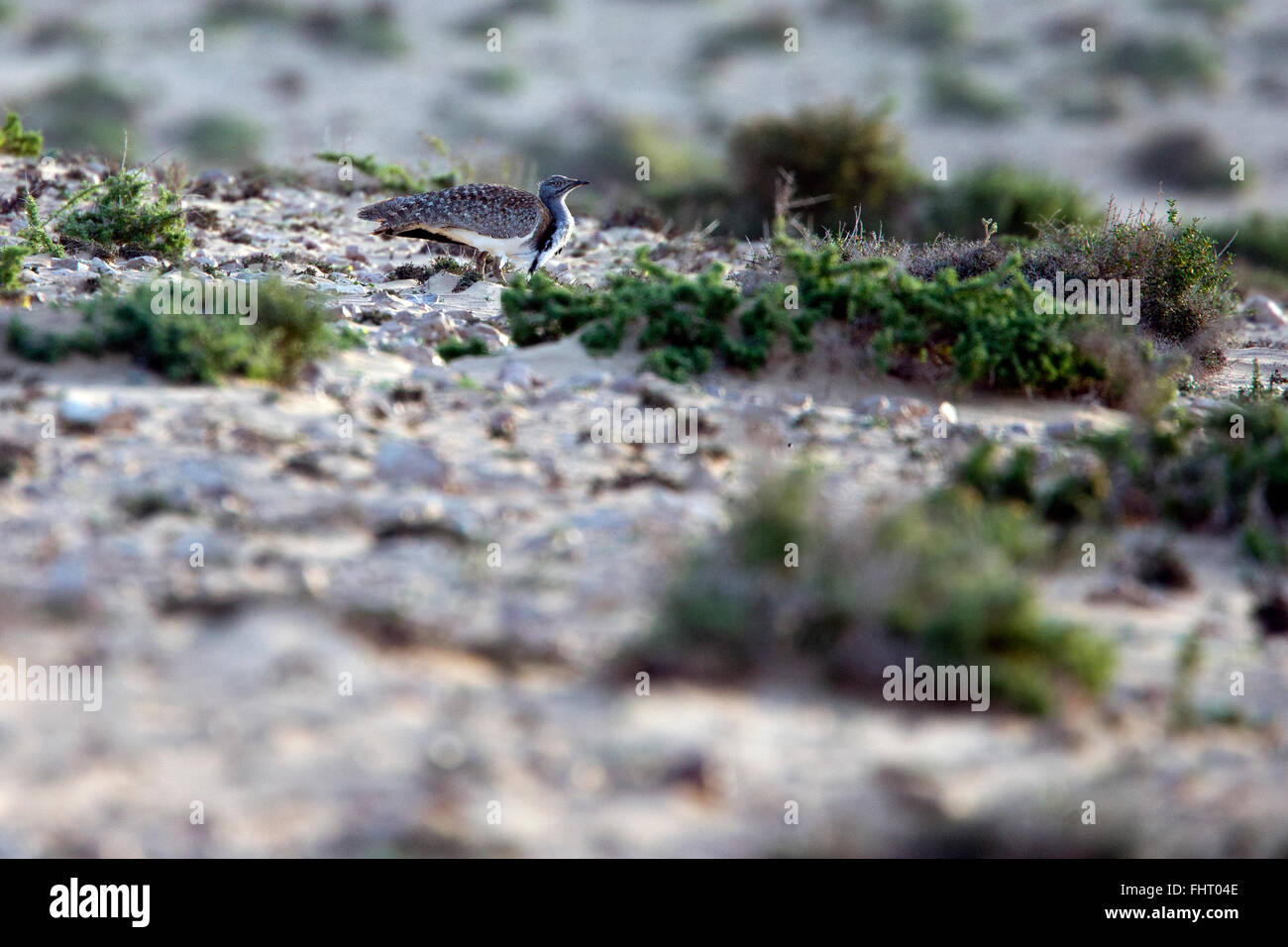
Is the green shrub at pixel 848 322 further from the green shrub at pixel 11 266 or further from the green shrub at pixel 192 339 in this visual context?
the green shrub at pixel 11 266

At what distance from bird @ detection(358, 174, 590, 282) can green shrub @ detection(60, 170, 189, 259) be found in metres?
1.25

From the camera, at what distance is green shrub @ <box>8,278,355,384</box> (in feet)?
17.2

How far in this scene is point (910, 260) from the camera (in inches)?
360

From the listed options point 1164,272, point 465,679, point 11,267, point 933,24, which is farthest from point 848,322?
point 933,24

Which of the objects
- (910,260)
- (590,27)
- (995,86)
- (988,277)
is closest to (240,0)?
(590,27)

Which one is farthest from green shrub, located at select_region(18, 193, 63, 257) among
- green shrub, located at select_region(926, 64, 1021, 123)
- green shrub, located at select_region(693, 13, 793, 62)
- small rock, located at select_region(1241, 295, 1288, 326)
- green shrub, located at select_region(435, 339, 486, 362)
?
green shrub, located at select_region(693, 13, 793, 62)

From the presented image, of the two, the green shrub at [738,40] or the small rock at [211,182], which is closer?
the small rock at [211,182]

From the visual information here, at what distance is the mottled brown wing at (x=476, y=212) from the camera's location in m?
8.45

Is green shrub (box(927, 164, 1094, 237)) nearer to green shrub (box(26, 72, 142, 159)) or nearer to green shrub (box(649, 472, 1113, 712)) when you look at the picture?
green shrub (box(649, 472, 1113, 712))

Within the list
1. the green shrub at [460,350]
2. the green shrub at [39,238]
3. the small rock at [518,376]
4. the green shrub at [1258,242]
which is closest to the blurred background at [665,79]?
the green shrub at [1258,242]

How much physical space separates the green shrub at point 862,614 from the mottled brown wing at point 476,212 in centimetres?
504
